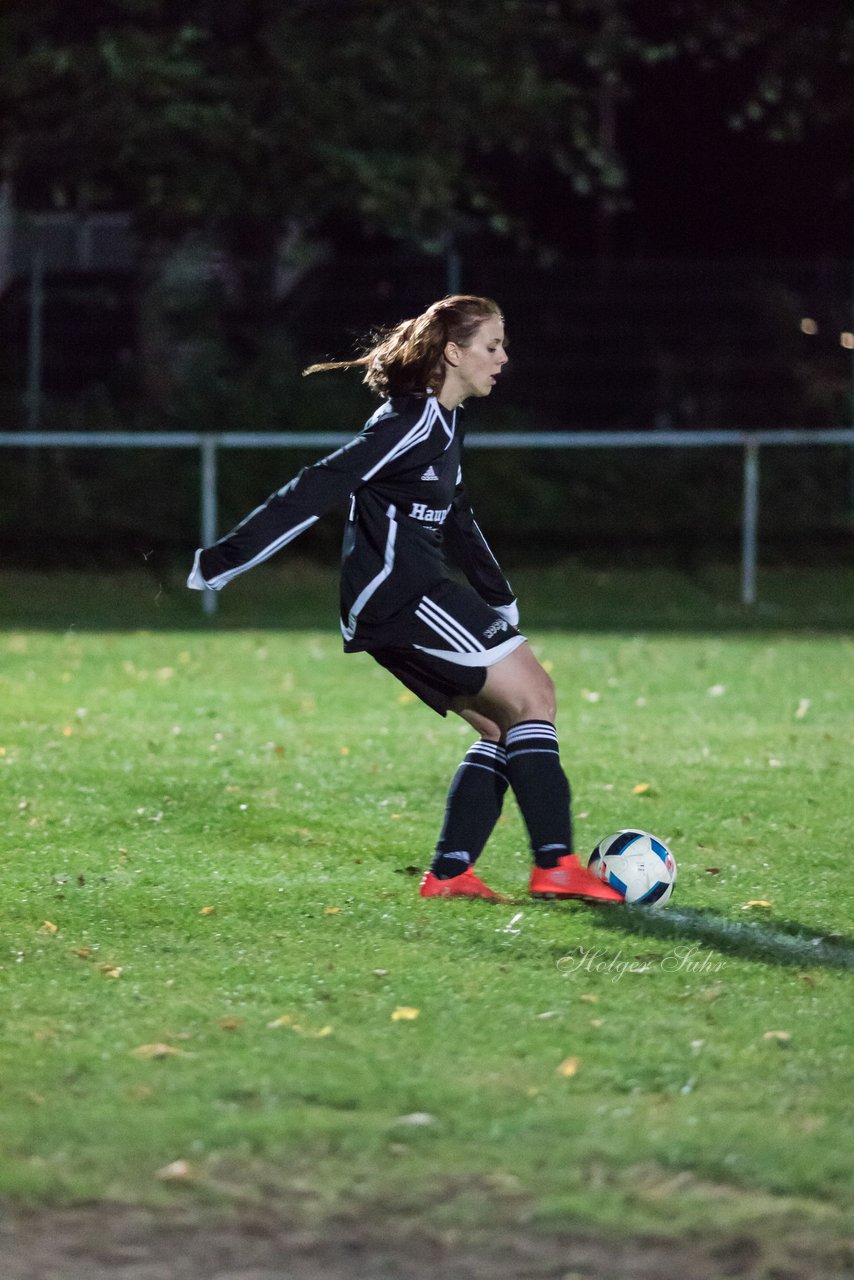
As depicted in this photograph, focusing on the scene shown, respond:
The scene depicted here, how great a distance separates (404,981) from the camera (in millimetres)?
5086

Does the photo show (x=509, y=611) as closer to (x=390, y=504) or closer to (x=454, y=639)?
(x=454, y=639)

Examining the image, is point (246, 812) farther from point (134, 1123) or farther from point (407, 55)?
point (407, 55)

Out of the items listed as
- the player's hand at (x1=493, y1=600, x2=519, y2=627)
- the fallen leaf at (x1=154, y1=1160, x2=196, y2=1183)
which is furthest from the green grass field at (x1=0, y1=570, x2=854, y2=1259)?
the player's hand at (x1=493, y1=600, x2=519, y2=627)

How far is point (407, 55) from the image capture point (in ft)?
57.3

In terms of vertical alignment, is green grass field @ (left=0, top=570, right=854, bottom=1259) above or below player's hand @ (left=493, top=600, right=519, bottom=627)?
below

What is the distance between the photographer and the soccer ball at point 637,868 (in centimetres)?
604

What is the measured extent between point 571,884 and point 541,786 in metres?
0.31

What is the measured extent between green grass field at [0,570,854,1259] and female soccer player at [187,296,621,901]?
9.8 inches

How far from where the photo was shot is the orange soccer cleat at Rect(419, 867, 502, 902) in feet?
20.0

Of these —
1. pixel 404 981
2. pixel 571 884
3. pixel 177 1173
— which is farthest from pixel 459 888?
pixel 177 1173

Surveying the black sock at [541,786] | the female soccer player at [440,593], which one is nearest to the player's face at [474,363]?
the female soccer player at [440,593]

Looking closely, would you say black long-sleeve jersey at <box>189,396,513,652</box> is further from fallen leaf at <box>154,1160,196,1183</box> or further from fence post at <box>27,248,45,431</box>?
fence post at <box>27,248,45,431</box>

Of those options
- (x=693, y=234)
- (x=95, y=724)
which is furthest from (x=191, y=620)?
(x=693, y=234)

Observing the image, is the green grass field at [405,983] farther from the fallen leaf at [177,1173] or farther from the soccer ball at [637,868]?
the soccer ball at [637,868]
